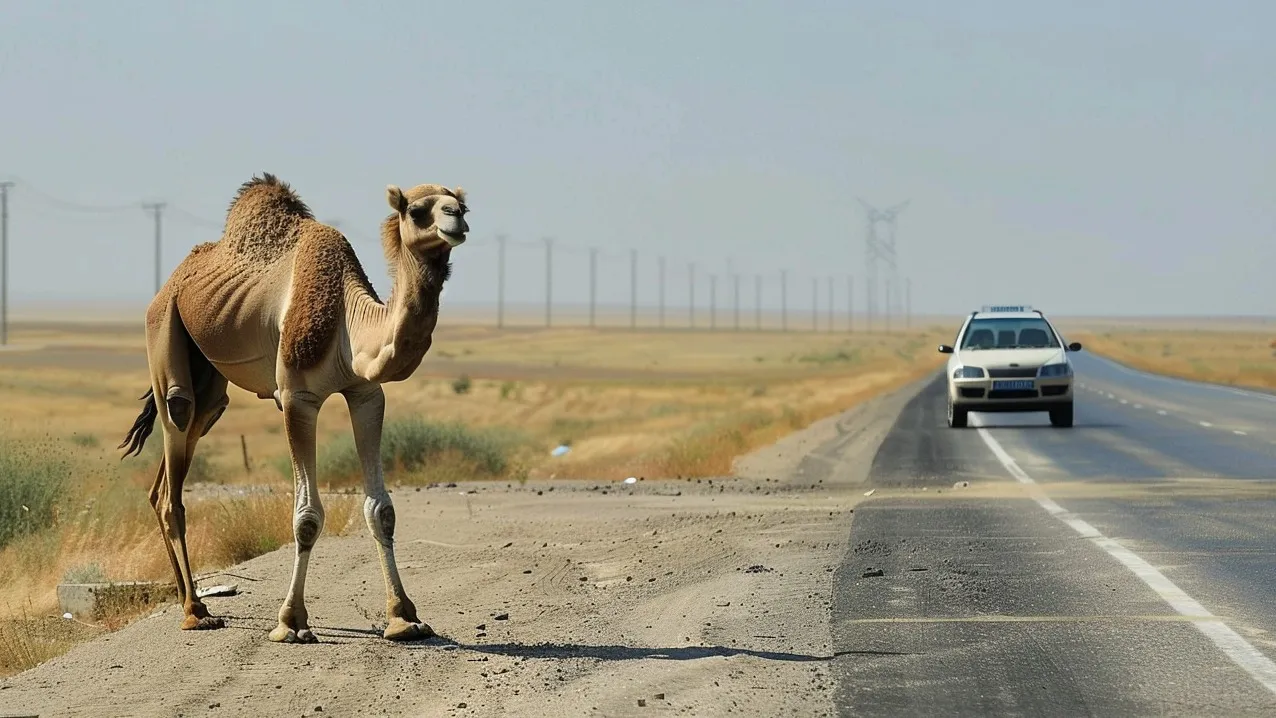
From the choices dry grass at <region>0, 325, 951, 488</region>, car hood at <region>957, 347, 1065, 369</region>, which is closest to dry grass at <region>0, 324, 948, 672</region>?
dry grass at <region>0, 325, 951, 488</region>

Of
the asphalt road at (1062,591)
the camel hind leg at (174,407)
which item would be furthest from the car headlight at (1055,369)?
the camel hind leg at (174,407)

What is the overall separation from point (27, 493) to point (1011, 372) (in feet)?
60.8

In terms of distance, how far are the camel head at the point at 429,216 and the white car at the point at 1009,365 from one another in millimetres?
23425

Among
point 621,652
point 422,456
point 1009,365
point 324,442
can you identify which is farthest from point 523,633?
point 324,442

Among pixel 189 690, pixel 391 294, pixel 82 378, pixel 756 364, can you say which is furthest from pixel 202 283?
pixel 756 364

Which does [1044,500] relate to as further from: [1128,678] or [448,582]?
[1128,678]

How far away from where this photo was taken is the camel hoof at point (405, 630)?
10359 mm

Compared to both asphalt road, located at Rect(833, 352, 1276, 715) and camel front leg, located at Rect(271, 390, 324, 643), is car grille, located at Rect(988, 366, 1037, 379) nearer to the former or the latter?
asphalt road, located at Rect(833, 352, 1276, 715)

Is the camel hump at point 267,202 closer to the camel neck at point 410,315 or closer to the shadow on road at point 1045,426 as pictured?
the camel neck at point 410,315

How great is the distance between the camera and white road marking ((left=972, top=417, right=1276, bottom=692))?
9.16m

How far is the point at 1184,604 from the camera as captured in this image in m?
11.4

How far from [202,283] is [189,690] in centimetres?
317

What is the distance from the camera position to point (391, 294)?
10.1 meters

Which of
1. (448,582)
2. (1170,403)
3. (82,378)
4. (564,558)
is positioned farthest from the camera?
(82,378)
